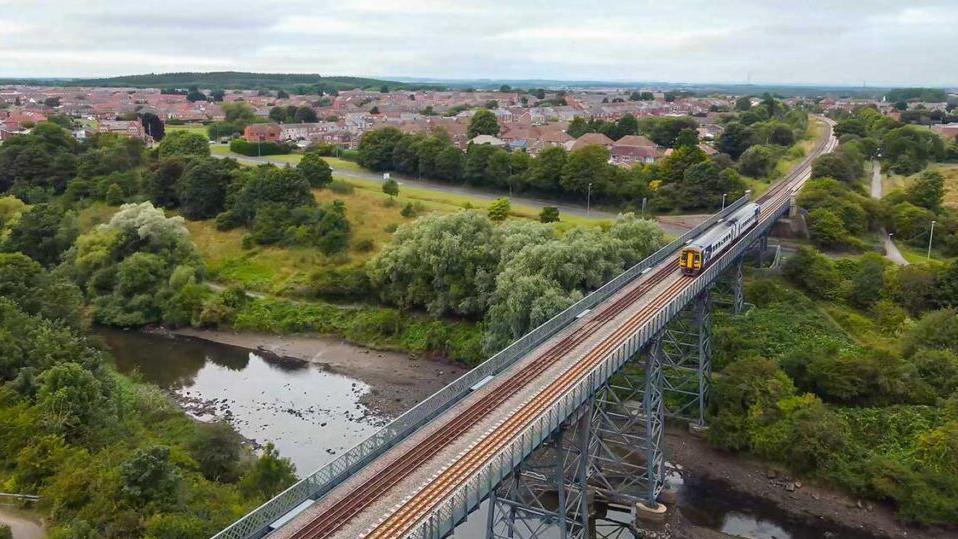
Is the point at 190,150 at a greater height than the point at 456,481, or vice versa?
the point at 190,150

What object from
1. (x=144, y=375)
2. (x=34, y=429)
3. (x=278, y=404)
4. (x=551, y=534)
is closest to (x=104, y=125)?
(x=144, y=375)

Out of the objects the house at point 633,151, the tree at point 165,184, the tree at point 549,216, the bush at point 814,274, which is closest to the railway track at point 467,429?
the bush at point 814,274

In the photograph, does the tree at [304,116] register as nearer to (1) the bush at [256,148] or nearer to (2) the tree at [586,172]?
(1) the bush at [256,148]

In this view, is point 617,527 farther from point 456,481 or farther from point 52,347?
point 52,347

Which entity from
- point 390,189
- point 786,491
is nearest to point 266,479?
point 786,491

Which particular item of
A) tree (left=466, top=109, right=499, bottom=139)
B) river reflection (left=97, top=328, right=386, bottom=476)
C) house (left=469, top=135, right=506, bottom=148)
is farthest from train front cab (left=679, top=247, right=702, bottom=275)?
tree (left=466, top=109, right=499, bottom=139)

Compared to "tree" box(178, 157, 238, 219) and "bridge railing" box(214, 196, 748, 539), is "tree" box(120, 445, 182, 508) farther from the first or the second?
"tree" box(178, 157, 238, 219)

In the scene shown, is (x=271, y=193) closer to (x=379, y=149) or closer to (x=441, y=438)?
(x=379, y=149)
